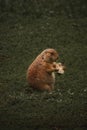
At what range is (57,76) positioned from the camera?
49.1 ft

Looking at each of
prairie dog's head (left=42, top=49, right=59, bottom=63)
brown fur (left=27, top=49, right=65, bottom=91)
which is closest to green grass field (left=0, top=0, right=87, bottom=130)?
brown fur (left=27, top=49, right=65, bottom=91)

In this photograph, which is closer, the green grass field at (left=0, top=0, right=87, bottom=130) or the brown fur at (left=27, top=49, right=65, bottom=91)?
the green grass field at (left=0, top=0, right=87, bottom=130)

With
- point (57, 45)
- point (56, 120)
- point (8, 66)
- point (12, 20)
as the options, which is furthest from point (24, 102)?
point (12, 20)

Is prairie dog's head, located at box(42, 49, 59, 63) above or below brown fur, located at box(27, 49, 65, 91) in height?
above

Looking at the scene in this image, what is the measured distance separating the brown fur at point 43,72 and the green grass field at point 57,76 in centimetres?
19

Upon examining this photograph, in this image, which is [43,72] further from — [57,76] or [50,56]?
[57,76]

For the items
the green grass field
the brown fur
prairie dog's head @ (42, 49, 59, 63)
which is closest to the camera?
the green grass field

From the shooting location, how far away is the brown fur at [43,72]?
12.8m

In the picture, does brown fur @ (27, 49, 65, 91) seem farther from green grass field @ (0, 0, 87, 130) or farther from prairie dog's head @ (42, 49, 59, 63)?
green grass field @ (0, 0, 87, 130)

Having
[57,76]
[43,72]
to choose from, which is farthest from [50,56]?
[57,76]

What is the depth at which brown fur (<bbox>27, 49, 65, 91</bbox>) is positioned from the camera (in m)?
12.8

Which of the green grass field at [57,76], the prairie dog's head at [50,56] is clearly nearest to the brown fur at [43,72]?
the prairie dog's head at [50,56]

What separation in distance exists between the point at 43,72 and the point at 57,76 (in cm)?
215

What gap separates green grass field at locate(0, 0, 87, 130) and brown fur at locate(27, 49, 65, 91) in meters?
0.19
